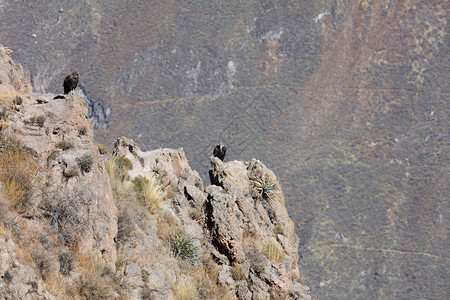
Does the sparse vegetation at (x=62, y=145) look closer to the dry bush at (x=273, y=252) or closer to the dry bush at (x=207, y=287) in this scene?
the dry bush at (x=207, y=287)

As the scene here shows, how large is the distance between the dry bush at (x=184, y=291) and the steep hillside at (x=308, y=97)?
100630mm

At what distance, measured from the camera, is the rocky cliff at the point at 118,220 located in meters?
12.0

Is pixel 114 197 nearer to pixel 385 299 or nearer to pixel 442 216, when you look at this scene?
pixel 385 299

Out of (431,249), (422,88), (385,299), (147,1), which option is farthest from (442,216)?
(147,1)

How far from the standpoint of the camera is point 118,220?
14688 millimetres

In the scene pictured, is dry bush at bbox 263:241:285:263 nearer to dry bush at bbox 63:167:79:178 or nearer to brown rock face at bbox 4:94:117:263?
brown rock face at bbox 4:94:117:263

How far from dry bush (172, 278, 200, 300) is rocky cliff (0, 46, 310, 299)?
1.2 inches

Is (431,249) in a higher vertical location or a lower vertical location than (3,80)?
higher

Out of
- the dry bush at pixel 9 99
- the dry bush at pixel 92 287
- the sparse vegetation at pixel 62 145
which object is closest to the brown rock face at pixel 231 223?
the dry bush at pixel 92 287

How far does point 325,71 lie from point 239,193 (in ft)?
450

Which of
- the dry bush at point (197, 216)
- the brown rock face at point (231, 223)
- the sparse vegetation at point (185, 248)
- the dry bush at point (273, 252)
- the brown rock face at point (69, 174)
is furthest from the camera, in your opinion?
the dry bush at point (273, 252)

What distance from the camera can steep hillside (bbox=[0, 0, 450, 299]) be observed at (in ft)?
410

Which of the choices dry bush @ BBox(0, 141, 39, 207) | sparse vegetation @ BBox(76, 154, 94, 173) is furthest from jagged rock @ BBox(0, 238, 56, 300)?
sparse vegetation @ BBox(76, 154, 94, 173)

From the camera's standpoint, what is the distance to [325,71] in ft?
503
